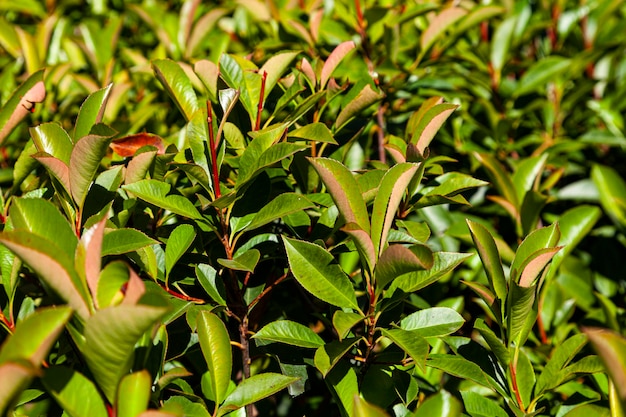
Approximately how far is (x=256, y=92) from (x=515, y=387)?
0.85 meters

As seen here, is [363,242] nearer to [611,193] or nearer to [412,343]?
[412,343]

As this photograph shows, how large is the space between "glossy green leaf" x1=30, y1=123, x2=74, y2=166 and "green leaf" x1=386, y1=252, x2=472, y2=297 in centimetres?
72

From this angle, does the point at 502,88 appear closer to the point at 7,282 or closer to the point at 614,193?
the point at 614,193

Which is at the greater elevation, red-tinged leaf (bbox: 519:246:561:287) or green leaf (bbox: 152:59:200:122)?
green leaf (bbox: 152:59:200:122)

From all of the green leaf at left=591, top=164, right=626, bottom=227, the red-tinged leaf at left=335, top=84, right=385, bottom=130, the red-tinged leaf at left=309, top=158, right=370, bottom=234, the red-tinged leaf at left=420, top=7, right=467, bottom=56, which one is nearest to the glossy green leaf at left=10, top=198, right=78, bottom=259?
the red-tinged leaf at left=309, top=158, right=370, bottom=234

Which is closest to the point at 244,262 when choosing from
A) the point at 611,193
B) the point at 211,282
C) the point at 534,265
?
the point at 211,282

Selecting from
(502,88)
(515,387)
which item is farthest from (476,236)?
(502,88)

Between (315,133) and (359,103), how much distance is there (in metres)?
0.17

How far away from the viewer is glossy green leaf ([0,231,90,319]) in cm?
91

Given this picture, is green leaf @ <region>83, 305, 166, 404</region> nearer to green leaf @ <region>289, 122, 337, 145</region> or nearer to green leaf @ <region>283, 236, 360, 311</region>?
green leaf @ <region>283, 236, 360, 311</region>

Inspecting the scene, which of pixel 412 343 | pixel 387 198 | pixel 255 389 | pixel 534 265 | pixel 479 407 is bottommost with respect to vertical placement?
pixel 479 407

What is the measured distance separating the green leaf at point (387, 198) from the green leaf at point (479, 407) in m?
0.39

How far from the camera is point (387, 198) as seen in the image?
1224mm

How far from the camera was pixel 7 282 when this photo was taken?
1253 mm
